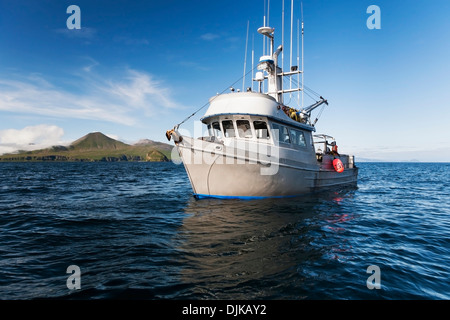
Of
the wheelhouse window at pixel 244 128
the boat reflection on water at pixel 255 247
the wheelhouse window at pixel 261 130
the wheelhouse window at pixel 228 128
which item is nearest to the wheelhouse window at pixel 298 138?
the wheelhouse window at pixel 261 130

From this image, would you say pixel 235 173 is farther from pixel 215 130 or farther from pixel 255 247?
pixel 255 247

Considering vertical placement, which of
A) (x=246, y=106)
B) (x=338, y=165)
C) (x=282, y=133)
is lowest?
(x=338, y=165)

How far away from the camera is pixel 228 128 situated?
Result: 41.7ft

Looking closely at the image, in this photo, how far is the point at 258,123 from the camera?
12086 mm

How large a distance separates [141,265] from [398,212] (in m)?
12.4

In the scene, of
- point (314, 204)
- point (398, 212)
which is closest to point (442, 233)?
point (398, 212)

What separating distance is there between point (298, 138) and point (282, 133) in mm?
1832

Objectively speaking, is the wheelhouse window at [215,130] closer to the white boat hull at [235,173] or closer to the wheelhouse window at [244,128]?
the wheelhouse window at [244,128]

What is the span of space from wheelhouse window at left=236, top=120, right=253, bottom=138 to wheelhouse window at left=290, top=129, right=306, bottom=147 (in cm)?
285

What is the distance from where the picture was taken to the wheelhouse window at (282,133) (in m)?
12.4

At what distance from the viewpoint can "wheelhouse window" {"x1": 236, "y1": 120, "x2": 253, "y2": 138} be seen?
40.3 feet

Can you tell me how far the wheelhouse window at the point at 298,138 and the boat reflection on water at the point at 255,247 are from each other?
4.17m

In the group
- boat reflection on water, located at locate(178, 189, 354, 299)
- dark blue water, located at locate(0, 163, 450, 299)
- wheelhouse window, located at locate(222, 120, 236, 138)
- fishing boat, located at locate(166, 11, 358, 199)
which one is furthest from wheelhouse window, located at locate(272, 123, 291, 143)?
dark blue water, located at locate(0, 163, 450, 299)

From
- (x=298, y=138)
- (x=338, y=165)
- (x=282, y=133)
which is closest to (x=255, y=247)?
(x=282, y=133)
